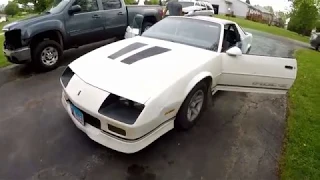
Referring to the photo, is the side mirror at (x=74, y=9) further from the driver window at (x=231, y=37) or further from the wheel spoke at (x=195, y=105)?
the wheel spoke at (x=195, y=105)

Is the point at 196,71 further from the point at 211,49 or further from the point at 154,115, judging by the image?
the point at 154,115

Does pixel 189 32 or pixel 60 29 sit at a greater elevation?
pixel 189 32

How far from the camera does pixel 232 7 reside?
154 ft

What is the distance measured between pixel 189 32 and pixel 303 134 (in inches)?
97.2

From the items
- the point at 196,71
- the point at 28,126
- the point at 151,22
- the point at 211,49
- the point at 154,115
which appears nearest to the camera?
the point at 154,115

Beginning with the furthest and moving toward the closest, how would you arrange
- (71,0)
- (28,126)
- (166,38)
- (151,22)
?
(151,22), (71,0), (166,38), (28,126)

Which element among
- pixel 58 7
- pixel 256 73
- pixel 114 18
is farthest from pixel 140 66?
pixel 114 18

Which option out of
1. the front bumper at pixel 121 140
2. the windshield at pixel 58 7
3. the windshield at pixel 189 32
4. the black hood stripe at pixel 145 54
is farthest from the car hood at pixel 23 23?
the front bumper at pixel 121 140

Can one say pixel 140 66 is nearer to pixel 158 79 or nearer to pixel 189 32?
pixel 158 79

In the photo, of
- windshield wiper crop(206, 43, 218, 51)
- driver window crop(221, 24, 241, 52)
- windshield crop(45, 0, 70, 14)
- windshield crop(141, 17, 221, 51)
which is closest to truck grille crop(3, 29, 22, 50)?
windshield crop(45, 0, 70, 14)

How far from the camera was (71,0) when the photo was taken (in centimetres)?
641

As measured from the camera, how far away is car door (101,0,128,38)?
7133 mm

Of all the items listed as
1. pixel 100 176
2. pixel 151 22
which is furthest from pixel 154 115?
pixel 151 22

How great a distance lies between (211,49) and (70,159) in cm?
263
